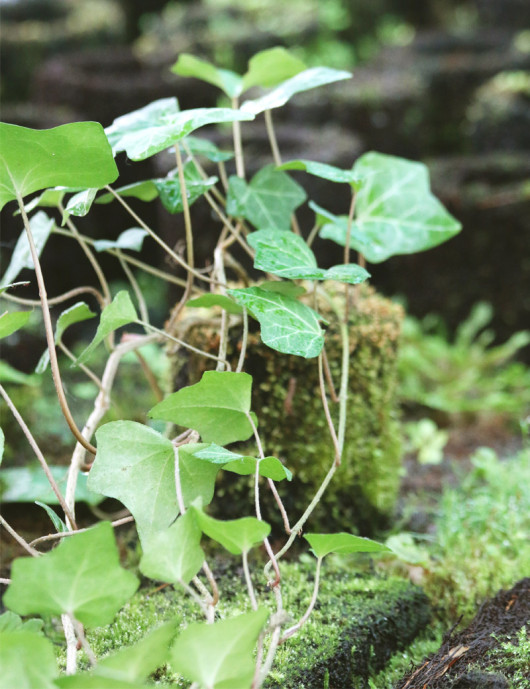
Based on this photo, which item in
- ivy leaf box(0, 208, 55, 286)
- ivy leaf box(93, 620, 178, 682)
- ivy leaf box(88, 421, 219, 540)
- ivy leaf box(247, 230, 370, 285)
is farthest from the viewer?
ivy leaf box(0, 208, 55, 286)

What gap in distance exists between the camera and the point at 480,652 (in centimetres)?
117

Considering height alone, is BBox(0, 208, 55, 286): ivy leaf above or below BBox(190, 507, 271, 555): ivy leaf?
above

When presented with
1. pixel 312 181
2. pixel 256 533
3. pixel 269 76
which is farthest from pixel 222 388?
pixel 312 181

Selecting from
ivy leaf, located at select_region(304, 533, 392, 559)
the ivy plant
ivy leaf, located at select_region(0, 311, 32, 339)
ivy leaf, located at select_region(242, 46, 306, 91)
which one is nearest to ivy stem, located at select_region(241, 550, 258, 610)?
the ivy plant

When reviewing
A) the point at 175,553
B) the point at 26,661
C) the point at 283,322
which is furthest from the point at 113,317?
the point at 26,661

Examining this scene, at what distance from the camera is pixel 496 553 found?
169 cm

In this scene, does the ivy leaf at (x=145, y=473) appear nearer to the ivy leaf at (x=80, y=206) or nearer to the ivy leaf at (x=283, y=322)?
the ivy leaf at (x=283, y=322)

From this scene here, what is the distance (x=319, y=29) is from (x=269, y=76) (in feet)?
20.1

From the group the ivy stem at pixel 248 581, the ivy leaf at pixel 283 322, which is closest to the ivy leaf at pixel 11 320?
the ivy leaf at pixel 283 322

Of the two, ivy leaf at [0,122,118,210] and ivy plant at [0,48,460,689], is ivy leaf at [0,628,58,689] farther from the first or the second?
ivy leaf at [0,122,118,210]

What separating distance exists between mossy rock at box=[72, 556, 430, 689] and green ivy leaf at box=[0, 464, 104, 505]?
A: 32 cm

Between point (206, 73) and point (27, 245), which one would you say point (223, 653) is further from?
point (206, 73)

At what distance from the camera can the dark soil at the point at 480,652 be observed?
1.07 m

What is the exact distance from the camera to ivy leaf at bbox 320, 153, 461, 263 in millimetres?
1677
